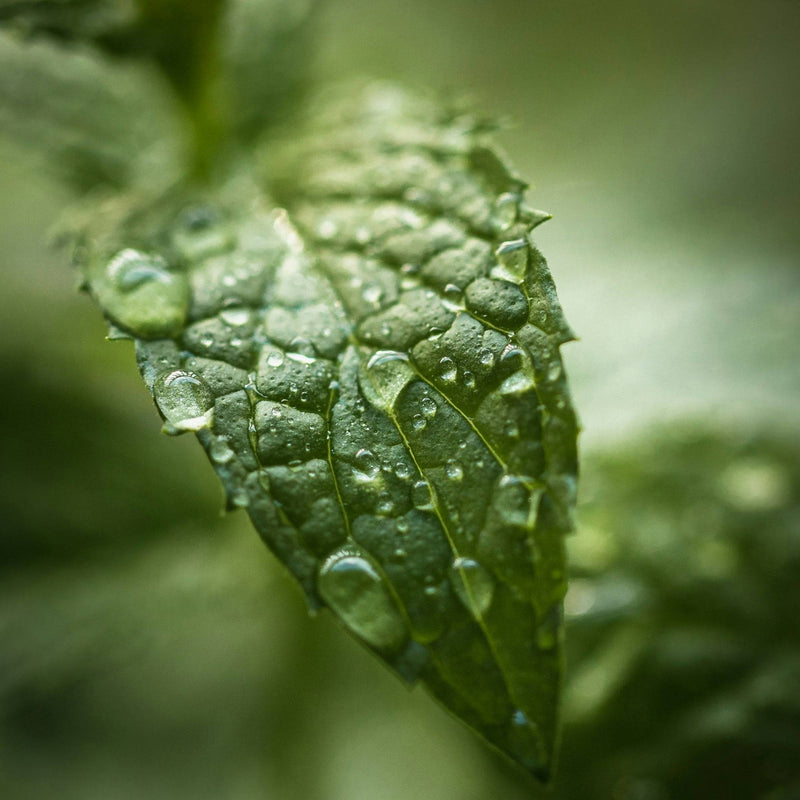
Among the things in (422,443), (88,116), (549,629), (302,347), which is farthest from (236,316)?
(88,116)

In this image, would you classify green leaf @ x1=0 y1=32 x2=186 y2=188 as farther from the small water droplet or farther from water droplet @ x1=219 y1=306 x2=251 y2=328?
the small water droplet

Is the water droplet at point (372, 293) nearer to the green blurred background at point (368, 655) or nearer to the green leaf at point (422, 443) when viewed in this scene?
the green leaf at point (422, 443)

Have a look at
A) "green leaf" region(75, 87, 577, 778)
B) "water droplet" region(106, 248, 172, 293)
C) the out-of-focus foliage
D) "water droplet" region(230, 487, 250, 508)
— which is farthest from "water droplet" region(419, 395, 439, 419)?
the out-of-focus foliage

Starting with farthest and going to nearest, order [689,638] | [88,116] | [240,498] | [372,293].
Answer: [88,116]
[689,638]
[372,293]
[240,498]

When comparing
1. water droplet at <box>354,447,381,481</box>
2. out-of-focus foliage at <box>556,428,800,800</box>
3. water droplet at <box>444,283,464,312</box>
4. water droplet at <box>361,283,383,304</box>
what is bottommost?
out-of-focus foliage at <box>556,428,800,800</box>

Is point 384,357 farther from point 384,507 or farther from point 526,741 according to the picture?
point 526,741

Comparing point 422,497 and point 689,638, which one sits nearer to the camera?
point 422,497

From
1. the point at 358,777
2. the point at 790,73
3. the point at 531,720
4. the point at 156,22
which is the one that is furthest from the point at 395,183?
the point at 790,73
